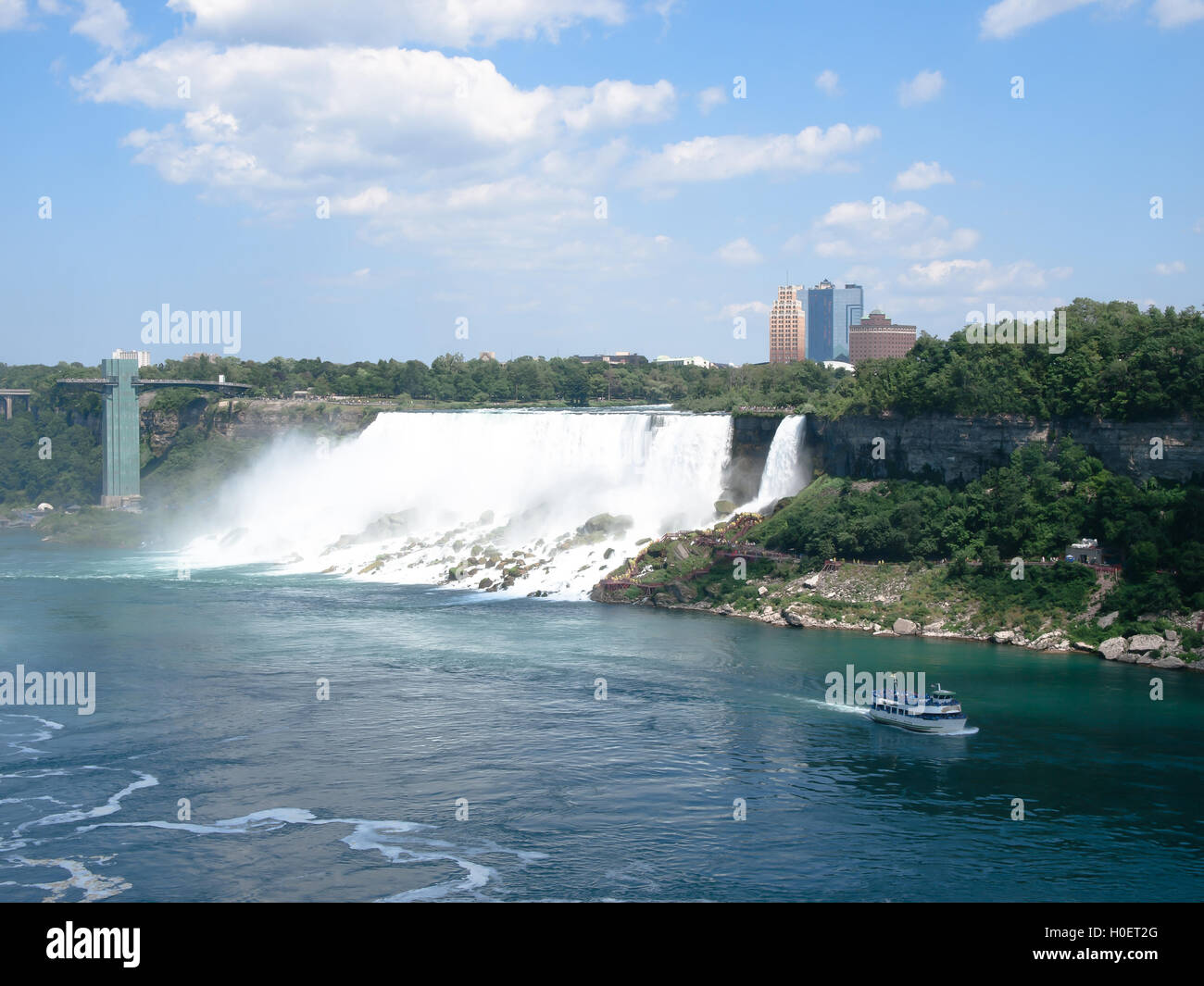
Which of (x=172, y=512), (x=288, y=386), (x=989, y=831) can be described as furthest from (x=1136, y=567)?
(x=288, y=386)

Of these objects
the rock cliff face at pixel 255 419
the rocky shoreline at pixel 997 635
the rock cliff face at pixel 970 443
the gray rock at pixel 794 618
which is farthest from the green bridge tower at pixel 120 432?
the gray rock at pixel 794 618

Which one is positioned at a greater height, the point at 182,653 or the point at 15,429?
the point at 15,429

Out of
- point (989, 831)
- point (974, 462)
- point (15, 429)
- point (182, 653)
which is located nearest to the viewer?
point (989, 831)

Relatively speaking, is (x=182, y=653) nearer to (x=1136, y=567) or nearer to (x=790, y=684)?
(x=790, y=684)

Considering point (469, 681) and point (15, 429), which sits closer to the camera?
point (469, 681)

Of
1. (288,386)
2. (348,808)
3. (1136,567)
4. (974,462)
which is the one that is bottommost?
(348,808)

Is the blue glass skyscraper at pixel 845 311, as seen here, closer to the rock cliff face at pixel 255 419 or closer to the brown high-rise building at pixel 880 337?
the brown high-rise building at pixel 880 337

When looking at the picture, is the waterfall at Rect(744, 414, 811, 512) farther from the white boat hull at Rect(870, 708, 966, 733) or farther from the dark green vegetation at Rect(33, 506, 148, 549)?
the dark green vegetation at Rect(33, 506, 148, 549)
